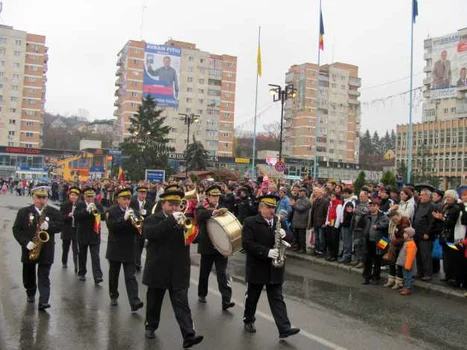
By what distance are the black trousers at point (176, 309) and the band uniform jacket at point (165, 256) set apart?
101mm

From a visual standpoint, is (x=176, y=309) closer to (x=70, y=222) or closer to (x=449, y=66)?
(x=70, y=222)

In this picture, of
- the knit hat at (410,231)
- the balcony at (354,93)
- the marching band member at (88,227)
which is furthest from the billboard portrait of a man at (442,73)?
the marching band member at (88,227)

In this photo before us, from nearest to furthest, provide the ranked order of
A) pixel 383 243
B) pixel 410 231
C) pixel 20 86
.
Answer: pixel 410 231
pixel 383 243
pixel 20 86

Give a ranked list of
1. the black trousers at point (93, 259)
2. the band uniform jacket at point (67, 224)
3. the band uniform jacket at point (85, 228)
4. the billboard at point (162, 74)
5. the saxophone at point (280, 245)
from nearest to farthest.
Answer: the saxophone at point (280, 245)
the black trousers at point (93, 259)
the band uniform jacket at point (85, 228)
the band uniform jacket at point (67, 224)
the billboard at point (162, 74)

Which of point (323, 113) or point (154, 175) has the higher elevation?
point (323, 113)

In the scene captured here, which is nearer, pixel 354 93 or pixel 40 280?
pixel 40 280

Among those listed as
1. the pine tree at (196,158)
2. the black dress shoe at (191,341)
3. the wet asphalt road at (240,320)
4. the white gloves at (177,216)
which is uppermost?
the pine tree at (196,158)

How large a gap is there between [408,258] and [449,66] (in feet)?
286

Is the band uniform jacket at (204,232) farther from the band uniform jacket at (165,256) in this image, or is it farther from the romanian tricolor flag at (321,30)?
the romanian tricolor flag at (321,30)

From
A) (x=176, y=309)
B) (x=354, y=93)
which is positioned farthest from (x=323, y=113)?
(x=176, y=309)

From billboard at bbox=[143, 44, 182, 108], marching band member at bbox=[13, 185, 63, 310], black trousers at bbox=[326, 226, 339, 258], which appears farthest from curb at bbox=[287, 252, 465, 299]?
billboard at bbox=[143, 44, 182, 108]

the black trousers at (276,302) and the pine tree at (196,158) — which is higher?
the pine tree at (196,158)

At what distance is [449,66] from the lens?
87.8m

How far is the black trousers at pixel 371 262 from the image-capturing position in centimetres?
1073
